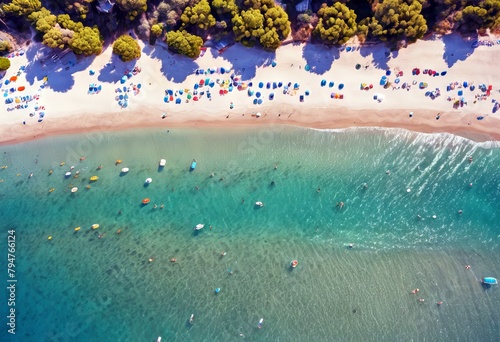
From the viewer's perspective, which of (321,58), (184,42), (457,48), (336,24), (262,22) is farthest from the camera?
(321,58)

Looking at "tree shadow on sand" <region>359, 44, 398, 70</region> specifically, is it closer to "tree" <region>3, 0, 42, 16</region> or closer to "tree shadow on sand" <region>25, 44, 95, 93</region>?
"tree shadow on sand" <region>25, 44, 95, 93</region>

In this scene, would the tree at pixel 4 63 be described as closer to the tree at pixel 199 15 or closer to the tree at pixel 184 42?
the tree at pixel 184 42

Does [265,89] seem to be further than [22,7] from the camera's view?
Yes

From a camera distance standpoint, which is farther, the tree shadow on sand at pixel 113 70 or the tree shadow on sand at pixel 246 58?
the tree shadow on sand at pixel 113 70

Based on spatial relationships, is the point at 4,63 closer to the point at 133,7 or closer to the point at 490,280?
the point at 133,7

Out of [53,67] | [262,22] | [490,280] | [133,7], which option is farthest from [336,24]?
[53,67]

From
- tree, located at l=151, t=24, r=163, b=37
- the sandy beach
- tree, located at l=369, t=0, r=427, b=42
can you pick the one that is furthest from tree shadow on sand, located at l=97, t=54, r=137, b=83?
tree, located at l=369, t=0, r=427, b=42

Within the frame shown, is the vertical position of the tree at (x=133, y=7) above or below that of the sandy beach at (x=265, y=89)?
above

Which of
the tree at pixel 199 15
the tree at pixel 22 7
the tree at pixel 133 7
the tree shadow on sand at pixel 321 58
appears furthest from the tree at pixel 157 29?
the tree shadow on sand at pixel 321 58
